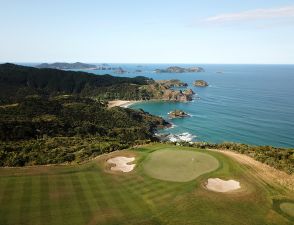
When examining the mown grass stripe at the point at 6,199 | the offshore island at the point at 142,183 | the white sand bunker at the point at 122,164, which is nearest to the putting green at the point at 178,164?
the offshore island at the point at 142,183

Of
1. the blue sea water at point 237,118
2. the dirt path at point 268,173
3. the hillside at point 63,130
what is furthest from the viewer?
the blue sea water at point 237,118

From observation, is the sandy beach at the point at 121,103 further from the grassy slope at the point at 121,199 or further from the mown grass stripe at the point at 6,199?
the mown grass stripe at the point at 6,199

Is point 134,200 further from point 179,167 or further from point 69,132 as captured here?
point 69,132

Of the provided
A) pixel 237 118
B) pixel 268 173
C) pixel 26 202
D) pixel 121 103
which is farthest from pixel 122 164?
pixel 121 103

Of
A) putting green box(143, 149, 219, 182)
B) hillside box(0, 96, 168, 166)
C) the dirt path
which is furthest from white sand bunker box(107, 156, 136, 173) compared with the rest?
the dirt path

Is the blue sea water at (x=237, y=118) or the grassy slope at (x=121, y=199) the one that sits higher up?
the grassy slope at (x=121, y=199)

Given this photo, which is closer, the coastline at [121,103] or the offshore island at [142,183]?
the offshore island at [142,183]

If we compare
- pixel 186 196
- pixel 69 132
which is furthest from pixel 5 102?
pixel 186 196

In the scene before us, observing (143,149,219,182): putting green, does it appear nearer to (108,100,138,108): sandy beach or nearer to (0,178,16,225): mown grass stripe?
(0,178,16,225): mown grass stripe
